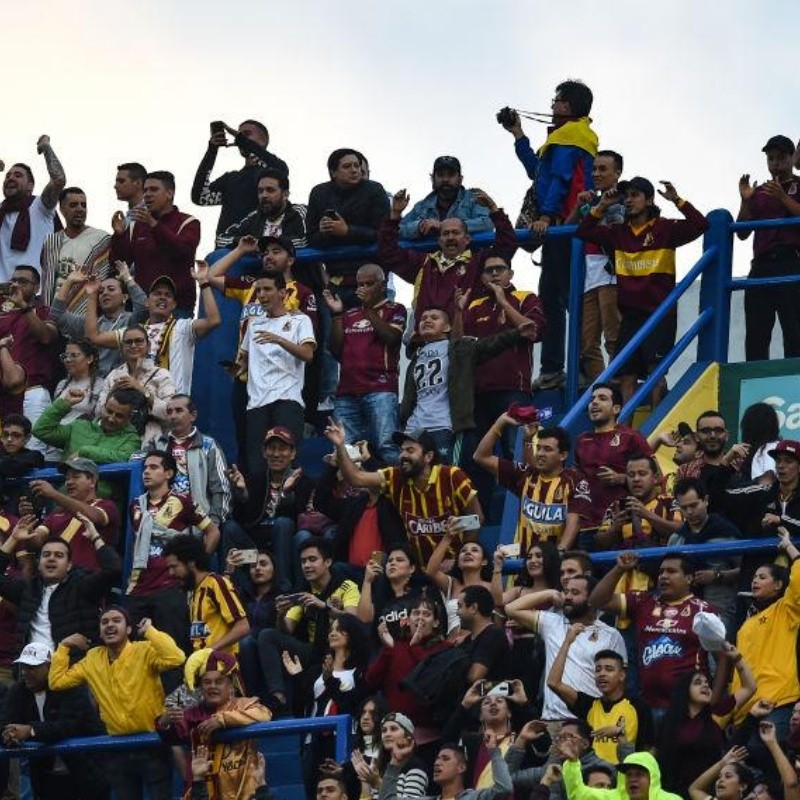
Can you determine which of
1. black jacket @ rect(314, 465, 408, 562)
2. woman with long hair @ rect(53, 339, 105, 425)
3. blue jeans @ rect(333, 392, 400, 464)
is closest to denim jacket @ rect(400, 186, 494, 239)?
blue jeans @ rect(333, 392, 400, 464)

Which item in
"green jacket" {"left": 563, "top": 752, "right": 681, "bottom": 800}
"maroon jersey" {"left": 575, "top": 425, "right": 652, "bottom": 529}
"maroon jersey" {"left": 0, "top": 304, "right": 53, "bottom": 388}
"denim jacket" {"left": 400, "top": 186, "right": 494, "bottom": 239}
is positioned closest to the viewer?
"green jacket" {"left": 563, "top": 752, "right": 681, "bottom": 800}

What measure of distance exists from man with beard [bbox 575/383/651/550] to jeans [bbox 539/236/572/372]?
221 centimetres

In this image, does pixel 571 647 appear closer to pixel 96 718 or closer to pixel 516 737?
pixel 516 737

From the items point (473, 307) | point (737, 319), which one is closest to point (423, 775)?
point (473, 307)

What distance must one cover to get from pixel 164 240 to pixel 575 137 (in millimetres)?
3409

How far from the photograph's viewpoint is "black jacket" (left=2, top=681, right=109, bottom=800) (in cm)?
2120

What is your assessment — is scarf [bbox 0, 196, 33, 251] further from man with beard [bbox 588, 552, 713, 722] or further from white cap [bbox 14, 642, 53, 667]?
man with beard [bbox 588, 552, 713, 722]

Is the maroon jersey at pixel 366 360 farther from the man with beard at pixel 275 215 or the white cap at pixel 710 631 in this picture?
the white cap at pixel 710 631

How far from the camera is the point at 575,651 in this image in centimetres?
1989

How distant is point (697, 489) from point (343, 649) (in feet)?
8.34

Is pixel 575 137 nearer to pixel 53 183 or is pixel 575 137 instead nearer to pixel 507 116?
pixel 507 116

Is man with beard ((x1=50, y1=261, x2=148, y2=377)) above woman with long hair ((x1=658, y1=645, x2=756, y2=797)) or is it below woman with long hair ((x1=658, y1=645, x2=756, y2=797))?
above

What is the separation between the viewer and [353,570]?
72.5ft

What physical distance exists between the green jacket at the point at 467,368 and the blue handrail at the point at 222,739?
3.72m
